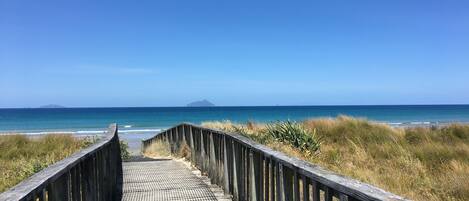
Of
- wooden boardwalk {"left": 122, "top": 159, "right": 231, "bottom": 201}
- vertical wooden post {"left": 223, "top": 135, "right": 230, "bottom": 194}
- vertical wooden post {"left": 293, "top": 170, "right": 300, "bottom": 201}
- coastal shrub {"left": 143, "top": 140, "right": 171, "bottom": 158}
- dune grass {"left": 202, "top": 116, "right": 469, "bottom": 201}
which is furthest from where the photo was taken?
coastal shrub {"left": 143, "top": 140, "right": 171, "bottom": 158}

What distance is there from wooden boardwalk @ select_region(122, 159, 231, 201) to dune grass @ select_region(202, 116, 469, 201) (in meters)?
1.98

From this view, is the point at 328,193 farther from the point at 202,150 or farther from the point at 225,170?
the point at 202,150

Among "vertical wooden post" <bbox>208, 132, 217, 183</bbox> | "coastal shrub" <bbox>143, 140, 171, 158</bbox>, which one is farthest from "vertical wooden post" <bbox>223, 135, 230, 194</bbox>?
"coastal shrub" <bbox>143, 140, 171, 158</bbox>

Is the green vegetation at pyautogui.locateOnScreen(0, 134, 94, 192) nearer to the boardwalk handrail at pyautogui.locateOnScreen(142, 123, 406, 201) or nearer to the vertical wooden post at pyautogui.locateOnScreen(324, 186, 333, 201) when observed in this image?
the boardwalk handrail at pyautogui.locateOnScreen(142, 123, 406, 201)

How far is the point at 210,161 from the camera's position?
931cm

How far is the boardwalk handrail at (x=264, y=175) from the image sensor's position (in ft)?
10.6

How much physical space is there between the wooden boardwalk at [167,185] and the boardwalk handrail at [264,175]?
0.24m

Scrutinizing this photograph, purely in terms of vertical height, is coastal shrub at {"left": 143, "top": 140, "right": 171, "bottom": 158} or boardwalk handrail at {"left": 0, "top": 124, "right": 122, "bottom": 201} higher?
boardwalk handrail at {"left": 0, "top": 124, "right": 122, "bottom": 201}

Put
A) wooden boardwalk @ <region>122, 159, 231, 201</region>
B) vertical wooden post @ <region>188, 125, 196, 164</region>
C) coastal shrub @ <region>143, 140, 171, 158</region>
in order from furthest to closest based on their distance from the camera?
coastal shrub @ <region>143, 140, 171, 158</region> < vertical wooden post @ <region>188, 125, 196, 164</region> < wooden boardwalk @ <region>122, 159, 231, 201</region>

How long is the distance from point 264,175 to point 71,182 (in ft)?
7.10

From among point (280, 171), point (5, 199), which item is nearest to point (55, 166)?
point (5, 199)

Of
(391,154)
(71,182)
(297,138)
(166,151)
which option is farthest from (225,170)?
(166,151)

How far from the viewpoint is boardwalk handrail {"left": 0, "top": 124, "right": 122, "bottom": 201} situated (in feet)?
9.57

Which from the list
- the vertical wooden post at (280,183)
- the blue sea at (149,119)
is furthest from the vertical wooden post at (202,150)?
the blue sea at (149,119)
